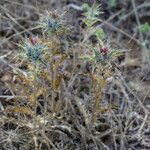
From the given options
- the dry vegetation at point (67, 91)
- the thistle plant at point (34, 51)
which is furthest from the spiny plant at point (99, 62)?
the thistle plant at point (34, 51)

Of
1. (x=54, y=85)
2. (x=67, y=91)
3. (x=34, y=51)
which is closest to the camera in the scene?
(x=34, y=51)

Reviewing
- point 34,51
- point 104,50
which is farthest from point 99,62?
point 34,51

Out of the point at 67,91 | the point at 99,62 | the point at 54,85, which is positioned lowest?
the point at 67,91

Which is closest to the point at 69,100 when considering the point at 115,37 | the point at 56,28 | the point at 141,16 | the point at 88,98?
the point at 88,98

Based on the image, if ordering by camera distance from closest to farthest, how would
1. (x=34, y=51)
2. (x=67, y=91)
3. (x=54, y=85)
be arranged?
(x=34, y=51) → (x=54, y=85) → (x=67, y=91)

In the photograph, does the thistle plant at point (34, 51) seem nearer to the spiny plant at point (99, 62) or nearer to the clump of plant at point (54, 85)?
the clump of plant at point (54, 85)

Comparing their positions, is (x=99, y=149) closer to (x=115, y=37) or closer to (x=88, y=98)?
(x=88, y=98)

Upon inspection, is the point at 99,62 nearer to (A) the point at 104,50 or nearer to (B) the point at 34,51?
(A) the point at 104,50
